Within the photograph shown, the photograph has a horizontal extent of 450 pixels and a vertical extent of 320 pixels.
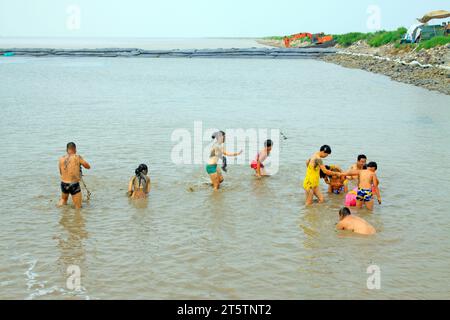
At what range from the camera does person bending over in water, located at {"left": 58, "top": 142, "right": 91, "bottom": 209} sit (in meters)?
10.7

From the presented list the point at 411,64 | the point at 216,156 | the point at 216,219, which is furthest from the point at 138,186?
the point at 411,64

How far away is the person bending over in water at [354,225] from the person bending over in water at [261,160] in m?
4.00

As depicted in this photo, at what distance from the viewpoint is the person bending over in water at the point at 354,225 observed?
965 centimetres

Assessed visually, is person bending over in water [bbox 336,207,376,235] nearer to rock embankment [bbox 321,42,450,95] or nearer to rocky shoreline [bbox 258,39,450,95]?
rocky shoreline [bbox 258,39,450,95]

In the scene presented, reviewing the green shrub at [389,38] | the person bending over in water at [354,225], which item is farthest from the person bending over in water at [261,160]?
the green shrub at [389,38]

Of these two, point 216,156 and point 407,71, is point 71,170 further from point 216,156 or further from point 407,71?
point 407,71

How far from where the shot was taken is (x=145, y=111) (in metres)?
26.7

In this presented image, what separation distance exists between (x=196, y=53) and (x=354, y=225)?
235 feet

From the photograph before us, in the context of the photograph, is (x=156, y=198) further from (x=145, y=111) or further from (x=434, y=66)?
(x=434, y=66)

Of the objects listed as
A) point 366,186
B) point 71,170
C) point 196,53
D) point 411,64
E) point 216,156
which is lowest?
point 366,186

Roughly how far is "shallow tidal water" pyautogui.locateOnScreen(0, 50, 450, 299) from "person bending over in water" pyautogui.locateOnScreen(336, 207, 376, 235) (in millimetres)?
169

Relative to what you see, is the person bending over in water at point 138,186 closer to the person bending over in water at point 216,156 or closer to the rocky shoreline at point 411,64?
the person bending over in water at point 216,156

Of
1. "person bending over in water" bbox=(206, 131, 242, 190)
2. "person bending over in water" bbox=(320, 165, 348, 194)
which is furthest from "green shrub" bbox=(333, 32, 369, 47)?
"person bending over in water" bbox=(206, 131, 242, 190)

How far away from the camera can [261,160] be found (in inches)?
546
